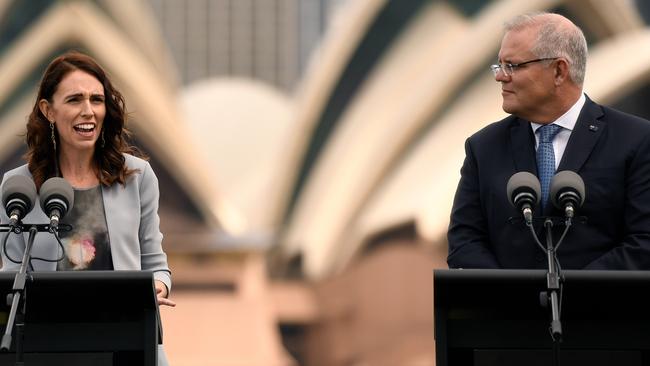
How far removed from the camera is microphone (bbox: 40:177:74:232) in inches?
157

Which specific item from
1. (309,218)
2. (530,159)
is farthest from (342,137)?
(530,159)

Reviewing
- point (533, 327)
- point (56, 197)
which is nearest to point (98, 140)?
point (56, 197)

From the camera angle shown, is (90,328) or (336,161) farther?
(336,161)

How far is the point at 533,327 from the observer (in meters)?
3.98

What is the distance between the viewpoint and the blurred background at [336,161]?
21828 mm

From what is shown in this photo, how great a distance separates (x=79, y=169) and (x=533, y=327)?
54.3 inches

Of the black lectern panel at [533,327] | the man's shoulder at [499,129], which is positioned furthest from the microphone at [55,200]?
the man's shoulder at [499,129]

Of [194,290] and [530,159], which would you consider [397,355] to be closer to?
[194,290]

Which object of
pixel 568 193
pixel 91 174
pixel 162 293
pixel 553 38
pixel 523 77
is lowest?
pixel 162 293

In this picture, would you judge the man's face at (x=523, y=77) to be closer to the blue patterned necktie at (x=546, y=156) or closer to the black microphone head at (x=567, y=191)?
the blue patterned necktie at (x=546, y=156)

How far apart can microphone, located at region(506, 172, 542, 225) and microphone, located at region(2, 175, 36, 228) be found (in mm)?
1259

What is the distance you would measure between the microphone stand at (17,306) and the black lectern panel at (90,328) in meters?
0.05

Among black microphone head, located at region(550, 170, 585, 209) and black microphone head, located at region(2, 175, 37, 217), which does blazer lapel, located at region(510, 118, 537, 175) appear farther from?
black microphone head, located at region(2, 175, 37, 217)

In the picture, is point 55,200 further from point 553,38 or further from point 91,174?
point 553,38
